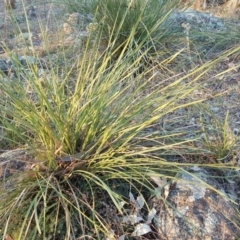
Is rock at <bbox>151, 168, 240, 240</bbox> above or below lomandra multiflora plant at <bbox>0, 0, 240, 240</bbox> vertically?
below

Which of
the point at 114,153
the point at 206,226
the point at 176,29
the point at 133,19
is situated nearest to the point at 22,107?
the point at 114,153

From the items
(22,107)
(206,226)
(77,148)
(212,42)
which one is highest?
(22,107)

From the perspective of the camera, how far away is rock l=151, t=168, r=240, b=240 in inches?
68.8

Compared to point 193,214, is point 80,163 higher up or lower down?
higher up

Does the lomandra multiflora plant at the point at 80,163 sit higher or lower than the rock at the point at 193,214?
higher

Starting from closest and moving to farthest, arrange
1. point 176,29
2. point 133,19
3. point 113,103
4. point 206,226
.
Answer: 1. point 206,226
2. point 113,103
3. point 133,19
4. point 176,29

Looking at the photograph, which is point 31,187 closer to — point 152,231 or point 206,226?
point 152,231

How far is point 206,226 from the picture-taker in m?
1.76

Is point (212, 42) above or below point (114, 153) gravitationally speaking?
below

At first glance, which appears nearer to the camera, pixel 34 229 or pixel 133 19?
pixel 34 229

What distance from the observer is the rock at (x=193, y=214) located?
1747 millimetres

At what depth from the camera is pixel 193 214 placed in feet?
5.90

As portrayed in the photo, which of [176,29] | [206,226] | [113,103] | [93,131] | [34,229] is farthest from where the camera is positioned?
[176,29]

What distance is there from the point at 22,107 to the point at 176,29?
1.87m
